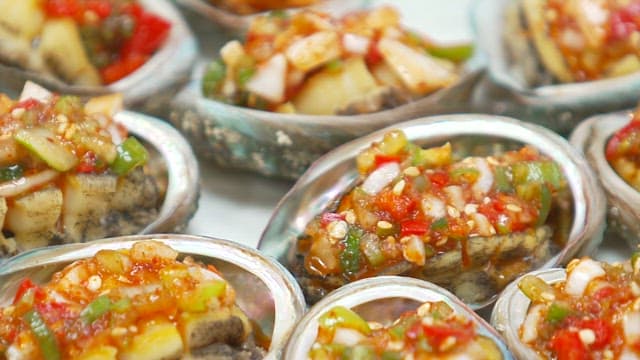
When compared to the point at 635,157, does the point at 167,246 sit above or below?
above

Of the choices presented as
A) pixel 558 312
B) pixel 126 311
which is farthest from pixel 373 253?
pixel 126 311

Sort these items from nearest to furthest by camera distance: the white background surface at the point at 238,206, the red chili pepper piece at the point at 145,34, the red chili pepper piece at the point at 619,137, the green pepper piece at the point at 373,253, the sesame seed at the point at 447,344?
the sesame seed at the point at 447,344, the green pepper piece at the point at 373,253, the red chili pepper piece at the point at 619,137, the white background surface at the point at 238,206, the red chili pepper piece at the point at 145,34

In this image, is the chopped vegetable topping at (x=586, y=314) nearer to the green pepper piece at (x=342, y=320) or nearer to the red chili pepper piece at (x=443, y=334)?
the red chili pepper piece at (x=443, y=334)

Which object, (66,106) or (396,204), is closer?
(396,204)

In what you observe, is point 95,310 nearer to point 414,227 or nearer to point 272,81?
point 414,227

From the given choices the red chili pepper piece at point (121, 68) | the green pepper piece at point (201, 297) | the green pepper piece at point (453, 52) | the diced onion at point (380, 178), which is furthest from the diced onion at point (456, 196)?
the red chili pepper piece at point (121, 68)

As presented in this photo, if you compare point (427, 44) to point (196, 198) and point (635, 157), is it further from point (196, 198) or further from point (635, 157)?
point (196, 198)

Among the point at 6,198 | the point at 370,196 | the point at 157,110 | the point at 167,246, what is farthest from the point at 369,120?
the point at 6,198
